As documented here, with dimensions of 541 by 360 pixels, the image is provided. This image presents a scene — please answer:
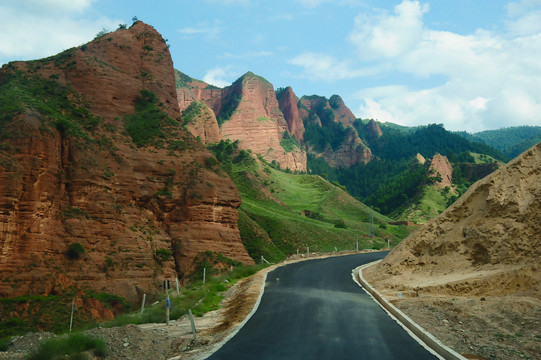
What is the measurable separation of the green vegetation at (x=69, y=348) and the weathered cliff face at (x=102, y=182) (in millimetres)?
22644

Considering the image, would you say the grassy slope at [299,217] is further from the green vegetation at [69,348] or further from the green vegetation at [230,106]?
the green vegetation at [69,348]

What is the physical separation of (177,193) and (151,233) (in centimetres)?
590

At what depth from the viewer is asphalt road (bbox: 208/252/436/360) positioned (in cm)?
1118

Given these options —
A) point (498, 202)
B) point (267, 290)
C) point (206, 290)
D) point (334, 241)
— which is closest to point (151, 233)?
point (206, 290)

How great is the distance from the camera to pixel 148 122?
54.4 meters

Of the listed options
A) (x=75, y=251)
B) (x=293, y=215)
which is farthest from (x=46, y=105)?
(x=293, y=215)

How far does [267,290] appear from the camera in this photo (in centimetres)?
2386

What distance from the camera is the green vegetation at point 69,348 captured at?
12.0 metres

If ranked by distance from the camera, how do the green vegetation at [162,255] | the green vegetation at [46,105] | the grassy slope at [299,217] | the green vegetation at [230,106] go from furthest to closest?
the green vegetation at [230,106] < the grassy slope at [299,217] < the green vegetation at [162,255] < the green vegetation at [46,105]

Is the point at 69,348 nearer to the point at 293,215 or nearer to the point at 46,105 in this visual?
the point at 46,105

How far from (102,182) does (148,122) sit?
13.4 metres

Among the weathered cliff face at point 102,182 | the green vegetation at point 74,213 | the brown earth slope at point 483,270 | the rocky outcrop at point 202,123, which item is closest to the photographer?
the brown earth slope at point 483,270

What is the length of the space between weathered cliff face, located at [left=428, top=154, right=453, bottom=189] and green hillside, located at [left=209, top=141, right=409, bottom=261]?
2656 cm

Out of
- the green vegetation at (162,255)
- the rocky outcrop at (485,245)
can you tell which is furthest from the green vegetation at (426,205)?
the rocky outcrop at (485,245)
